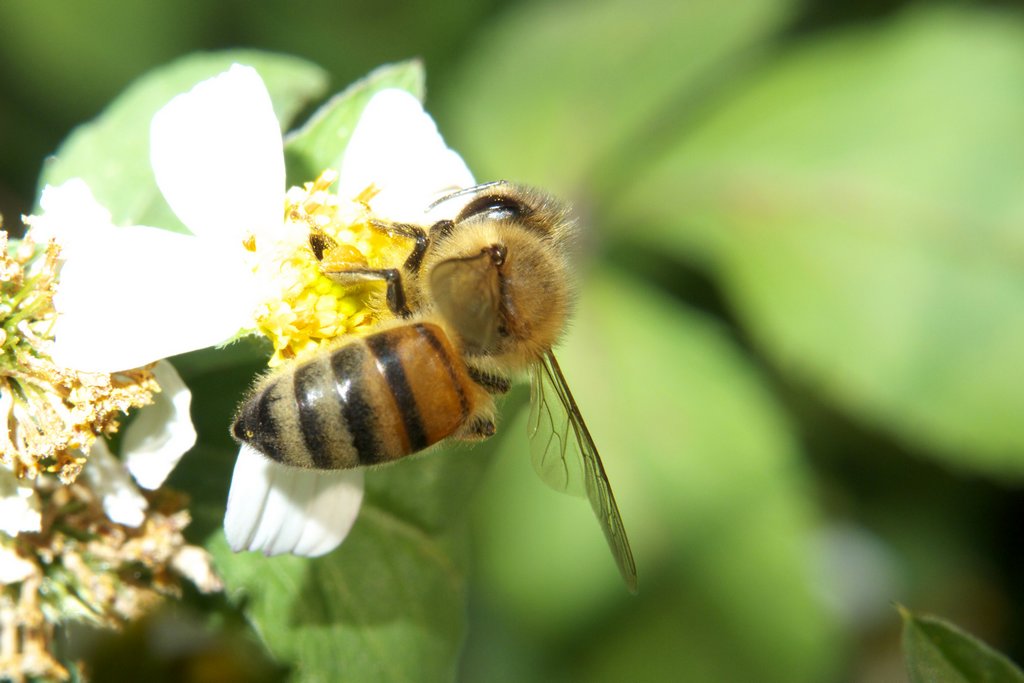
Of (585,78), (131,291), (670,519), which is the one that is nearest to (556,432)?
(131,291)

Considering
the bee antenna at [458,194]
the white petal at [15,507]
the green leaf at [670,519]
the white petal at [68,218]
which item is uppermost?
the white petal at [68,218]

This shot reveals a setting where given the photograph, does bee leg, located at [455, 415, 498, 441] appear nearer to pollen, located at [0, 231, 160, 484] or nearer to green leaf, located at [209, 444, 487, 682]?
green leaf, located at [209, 444, 487, 682]

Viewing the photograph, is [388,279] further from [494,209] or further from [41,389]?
[41,389]

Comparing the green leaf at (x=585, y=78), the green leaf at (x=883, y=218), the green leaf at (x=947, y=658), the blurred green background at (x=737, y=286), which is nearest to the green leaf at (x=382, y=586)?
the green leaf at (x=947, y=658)

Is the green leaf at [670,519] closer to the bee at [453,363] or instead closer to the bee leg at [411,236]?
the bee at [453,363]

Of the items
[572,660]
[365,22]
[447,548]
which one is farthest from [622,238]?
[447,548]

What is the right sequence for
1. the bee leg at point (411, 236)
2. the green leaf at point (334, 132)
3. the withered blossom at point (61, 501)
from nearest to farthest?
the withered blossom at point (61, 501), the bee leg at point (411, 236), the green leaf at point (334, 132)

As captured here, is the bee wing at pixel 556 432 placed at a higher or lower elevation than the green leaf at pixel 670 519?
higher

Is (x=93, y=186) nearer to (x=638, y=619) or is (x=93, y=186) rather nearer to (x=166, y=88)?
(x=166, y=88)
